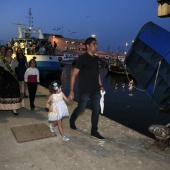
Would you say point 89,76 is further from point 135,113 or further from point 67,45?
point 67,45

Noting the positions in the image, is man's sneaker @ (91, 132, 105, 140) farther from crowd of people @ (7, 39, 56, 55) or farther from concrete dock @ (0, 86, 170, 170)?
crowd of people @ (7, 39, 56, 55)

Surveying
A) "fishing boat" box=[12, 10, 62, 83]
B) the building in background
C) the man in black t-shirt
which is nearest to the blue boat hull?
"fishing boat" box=[12, 10, 62, 83]

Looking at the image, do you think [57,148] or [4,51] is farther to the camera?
[4,51]

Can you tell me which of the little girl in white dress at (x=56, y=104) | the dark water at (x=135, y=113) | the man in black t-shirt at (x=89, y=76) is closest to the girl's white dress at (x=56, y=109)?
the little girl in white dress at (x=56, y=104)

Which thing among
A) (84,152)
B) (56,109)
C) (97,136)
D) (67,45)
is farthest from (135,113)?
(67,45)

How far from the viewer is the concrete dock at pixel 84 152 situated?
385 cm

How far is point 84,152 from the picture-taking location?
4.33 m

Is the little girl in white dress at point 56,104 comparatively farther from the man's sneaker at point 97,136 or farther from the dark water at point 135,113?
the dark water at point 135,113

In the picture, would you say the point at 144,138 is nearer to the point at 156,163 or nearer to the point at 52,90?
the point at 156,163

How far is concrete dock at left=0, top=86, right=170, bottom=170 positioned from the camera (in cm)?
385

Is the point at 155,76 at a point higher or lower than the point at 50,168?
higher

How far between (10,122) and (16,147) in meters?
1.66

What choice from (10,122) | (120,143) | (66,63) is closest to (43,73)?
(10,122)

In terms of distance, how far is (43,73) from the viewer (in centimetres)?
2634
